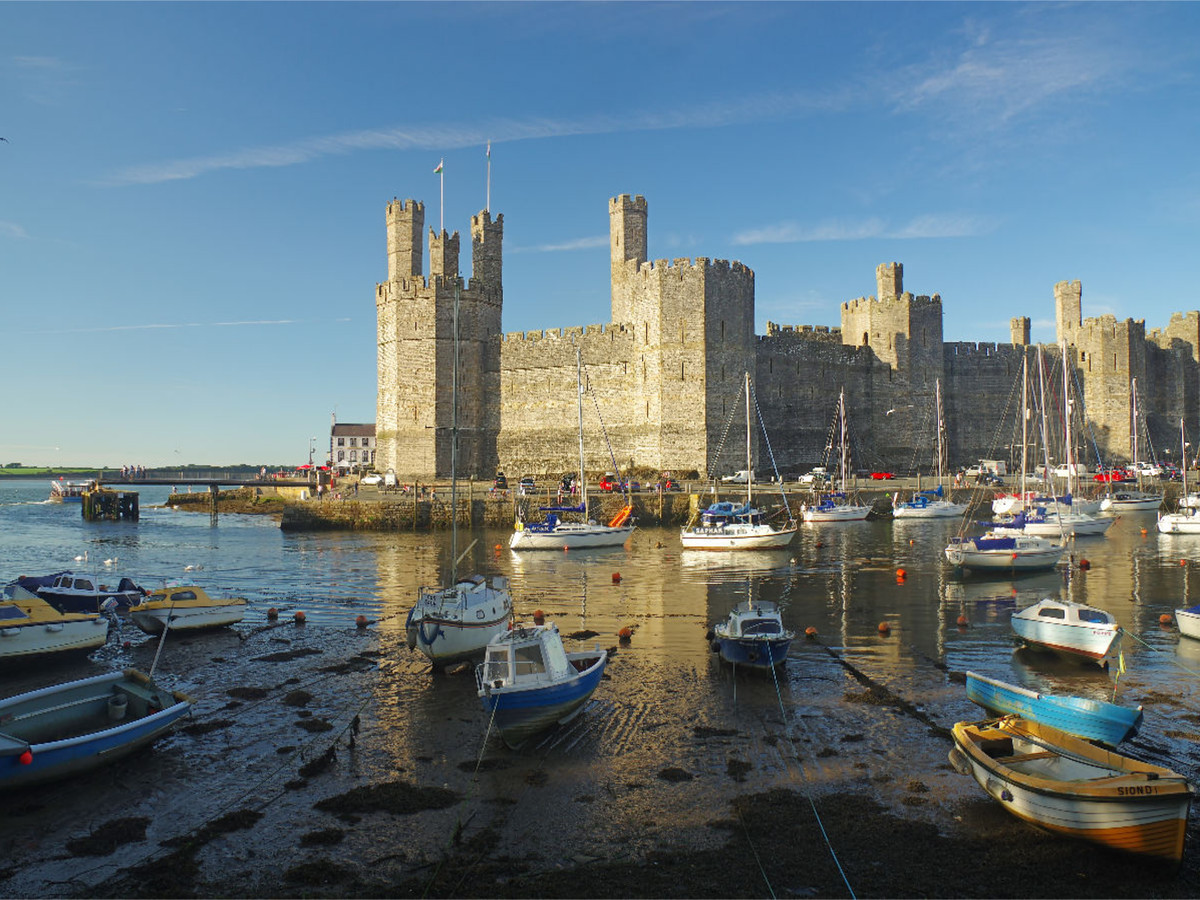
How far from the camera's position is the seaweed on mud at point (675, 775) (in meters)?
9.81

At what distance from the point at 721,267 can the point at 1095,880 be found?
39196 mm

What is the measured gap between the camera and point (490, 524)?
42281 mm

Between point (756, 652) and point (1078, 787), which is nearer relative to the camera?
point (1078, 787)

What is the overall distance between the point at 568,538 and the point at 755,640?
20026 mm

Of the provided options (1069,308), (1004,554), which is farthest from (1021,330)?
(1004,554)

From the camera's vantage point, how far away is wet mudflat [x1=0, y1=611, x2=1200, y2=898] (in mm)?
7637

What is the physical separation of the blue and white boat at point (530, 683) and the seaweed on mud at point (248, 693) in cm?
395

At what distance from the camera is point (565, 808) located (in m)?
9.12

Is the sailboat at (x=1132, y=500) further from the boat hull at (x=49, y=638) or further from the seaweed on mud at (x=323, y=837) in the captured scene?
the seaweed on mud at (x=323, y=837)

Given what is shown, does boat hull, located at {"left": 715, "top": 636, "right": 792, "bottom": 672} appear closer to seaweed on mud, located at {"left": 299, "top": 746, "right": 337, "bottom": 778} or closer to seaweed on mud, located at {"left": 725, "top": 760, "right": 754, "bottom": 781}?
seaweed on mud, located at {"left": 725, "top": 760, "right": 754, "bottom": 781}

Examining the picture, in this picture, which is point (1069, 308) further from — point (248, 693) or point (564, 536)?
point (248, 693)

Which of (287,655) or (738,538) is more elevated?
(738,538)

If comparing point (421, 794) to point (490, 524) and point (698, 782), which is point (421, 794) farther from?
point (490, 524)

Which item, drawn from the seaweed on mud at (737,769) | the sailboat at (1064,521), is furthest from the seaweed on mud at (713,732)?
the sailboat at (1064,521)
